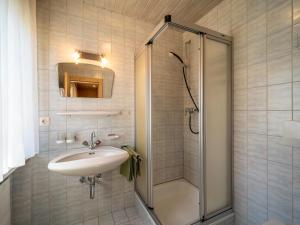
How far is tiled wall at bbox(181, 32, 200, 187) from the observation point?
6.84 feet

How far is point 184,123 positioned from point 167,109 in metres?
0.38

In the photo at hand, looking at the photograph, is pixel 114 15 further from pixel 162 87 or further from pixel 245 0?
pixel 245 0

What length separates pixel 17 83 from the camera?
3.58ft

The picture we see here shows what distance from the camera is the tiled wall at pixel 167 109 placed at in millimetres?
2143

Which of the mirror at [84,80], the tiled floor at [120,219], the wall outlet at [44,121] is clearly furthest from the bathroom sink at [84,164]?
the tiled floor at [120,219]

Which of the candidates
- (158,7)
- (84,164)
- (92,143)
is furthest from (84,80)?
(158,7)

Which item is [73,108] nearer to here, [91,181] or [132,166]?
[91,181]

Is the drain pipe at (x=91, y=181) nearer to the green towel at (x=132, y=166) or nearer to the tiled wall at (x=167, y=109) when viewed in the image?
the green towel at (x=132, y=166)

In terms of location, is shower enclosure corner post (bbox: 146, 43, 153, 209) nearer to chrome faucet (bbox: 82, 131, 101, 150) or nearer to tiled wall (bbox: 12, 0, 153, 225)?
tiled wall (bbox: 12, 0, 153, 225)

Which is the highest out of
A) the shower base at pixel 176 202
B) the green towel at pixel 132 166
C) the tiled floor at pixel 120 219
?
the green towel at pixel 132 166

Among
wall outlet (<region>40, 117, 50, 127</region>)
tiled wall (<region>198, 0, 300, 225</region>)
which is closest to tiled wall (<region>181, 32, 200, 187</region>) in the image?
tiled wall (<region>198, 0, 300, 225</region>)

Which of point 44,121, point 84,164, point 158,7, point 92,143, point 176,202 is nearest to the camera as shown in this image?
point 84,164

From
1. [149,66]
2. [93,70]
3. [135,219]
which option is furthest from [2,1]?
[135,219]

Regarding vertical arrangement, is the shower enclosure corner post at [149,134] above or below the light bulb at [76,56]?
below
